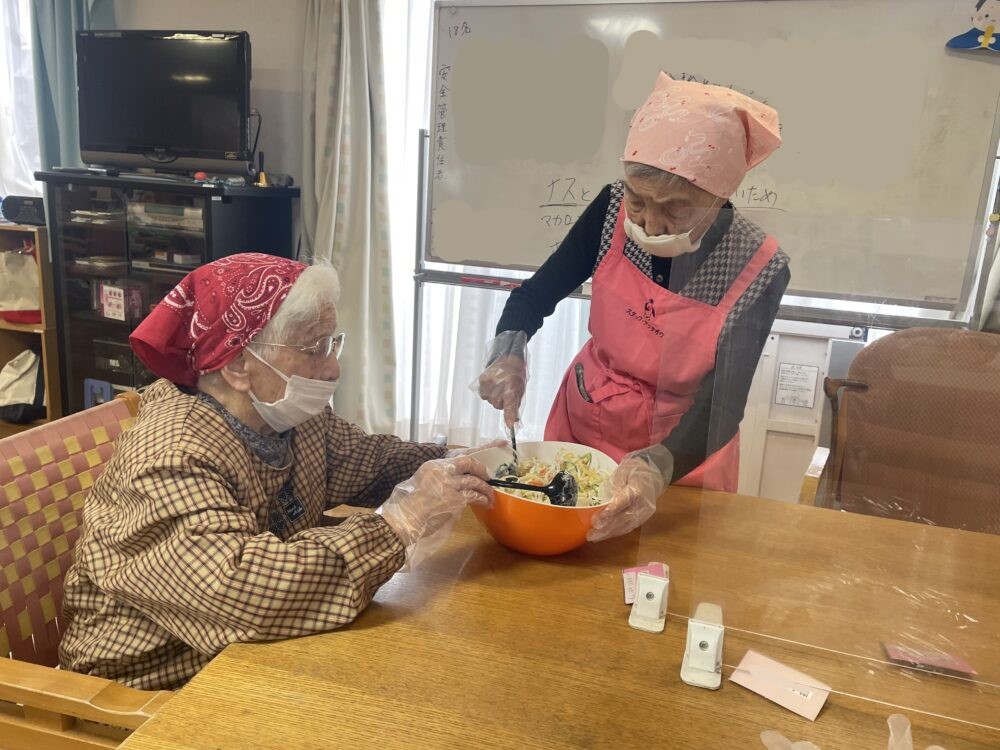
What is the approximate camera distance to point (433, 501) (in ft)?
3.59

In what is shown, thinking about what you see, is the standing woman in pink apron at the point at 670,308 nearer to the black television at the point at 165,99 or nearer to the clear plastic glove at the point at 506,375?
the clear plastic glove at the point at 506,375

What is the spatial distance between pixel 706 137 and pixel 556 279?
57 centimetres

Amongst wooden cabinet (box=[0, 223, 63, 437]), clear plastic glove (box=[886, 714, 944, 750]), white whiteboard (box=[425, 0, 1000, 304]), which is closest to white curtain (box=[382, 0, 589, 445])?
white whiteboard (box=[425, 0, 1000, 304])

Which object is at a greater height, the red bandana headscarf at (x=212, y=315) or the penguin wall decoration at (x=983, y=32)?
the penguin wall decoration at (x=983, y=32)

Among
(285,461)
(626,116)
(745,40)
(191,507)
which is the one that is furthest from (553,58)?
(191,507)

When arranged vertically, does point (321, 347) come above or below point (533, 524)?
above

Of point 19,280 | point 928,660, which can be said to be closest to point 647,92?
point 928,660

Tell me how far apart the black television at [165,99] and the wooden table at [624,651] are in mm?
2709

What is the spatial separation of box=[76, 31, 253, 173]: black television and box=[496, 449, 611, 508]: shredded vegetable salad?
2.50m

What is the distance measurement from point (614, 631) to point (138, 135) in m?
3.29

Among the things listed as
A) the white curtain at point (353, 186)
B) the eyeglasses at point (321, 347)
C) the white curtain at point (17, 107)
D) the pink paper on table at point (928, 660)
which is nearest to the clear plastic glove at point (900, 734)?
the pink paper on table at point (928, 660)

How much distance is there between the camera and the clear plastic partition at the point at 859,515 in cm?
93

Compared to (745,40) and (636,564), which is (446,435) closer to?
(745,40)

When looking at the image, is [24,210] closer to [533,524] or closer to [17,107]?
[17,107]
